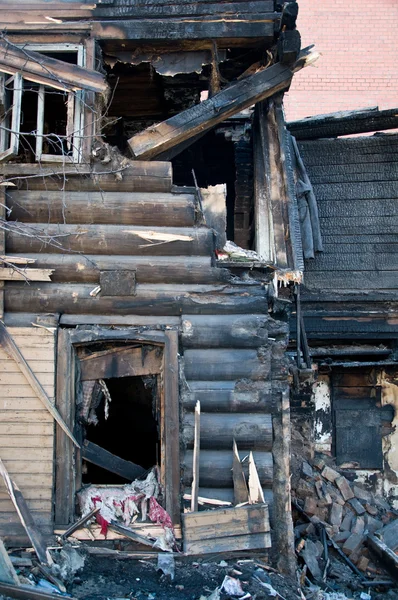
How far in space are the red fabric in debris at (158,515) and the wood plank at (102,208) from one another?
291cm

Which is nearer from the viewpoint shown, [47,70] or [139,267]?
[47,70]

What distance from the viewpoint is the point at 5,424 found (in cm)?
618

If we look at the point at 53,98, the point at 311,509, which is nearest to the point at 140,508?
the point at 311,509

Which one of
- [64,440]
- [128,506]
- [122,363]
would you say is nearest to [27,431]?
[64,440]

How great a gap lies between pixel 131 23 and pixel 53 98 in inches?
79.1

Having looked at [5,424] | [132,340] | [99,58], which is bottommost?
[5,424]

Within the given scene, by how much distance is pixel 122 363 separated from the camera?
6.48m

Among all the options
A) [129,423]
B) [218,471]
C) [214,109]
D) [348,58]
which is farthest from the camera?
[348,58]

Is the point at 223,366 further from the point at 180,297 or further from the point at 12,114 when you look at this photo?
the point at 12,114

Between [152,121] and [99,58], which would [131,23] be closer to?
[99,58]

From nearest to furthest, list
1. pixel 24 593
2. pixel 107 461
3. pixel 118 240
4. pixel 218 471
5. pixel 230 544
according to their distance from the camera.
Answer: pixel 24 593, pixel 230 544, pixel 218 471, pixel 118 240, pixel 107 461

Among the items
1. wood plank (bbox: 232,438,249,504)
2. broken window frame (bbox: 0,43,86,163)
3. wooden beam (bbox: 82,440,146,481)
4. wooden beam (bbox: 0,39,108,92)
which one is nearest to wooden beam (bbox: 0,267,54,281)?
broken window frame (bbox: 0,43,86,163)

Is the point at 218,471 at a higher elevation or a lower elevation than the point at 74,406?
lower

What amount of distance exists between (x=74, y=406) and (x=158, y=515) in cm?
138
